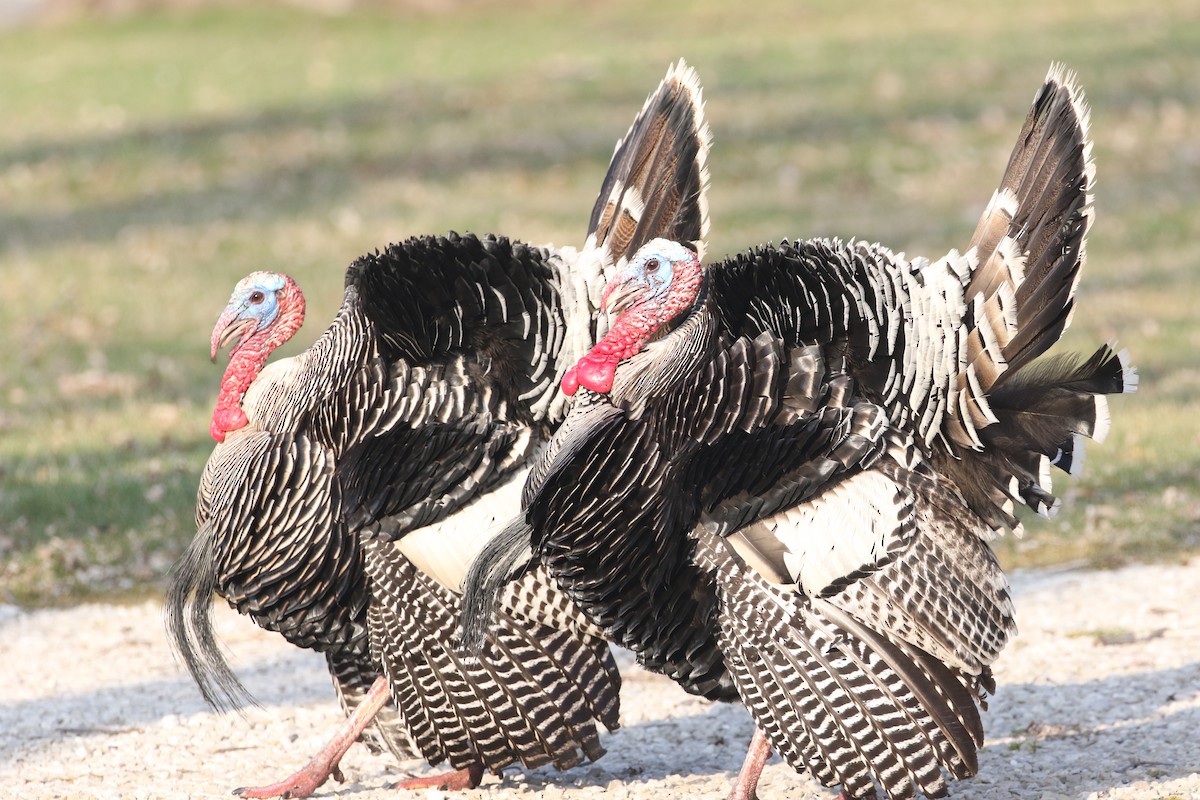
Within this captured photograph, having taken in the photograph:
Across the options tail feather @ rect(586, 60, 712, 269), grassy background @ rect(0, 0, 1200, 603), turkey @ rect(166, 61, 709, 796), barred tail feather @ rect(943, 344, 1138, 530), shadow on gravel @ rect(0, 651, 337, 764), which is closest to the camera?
barred tail feather @ rect(943, 344, 1138, 530)

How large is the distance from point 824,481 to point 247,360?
1.78m

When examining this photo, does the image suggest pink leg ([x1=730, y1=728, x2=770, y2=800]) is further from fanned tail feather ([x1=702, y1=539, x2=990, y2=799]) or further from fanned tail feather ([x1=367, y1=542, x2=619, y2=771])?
fanned tail feather ([x1=367, y1=542, x2=619, y2=771])

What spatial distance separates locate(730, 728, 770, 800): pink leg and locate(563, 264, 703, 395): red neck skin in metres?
A: 1.10

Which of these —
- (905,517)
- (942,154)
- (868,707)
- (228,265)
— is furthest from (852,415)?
Result: (942,154)

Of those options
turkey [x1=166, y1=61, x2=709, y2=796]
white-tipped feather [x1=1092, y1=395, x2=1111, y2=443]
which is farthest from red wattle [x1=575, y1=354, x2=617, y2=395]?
white-tipped feather [x1=1092, y1=395, x2=1111, y2=443]

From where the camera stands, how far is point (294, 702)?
593cm

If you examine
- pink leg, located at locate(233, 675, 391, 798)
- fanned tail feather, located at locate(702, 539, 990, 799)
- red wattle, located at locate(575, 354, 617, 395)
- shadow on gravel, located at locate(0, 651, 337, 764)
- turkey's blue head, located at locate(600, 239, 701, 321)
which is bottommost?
shadow on gravel, located at locate(0, 651, 337, 764)

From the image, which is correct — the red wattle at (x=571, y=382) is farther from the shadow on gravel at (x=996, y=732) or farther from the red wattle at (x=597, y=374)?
the shadow on gravel at (x=996, y=732)

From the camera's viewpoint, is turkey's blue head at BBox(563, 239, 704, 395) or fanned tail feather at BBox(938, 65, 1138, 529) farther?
fanned tail feather at BBox(938, 65, 1138, 529)

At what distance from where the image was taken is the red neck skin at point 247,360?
15.7 feet

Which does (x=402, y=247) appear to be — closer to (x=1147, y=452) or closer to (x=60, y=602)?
(x=60, y=602)

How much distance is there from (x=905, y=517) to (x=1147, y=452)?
449 cm

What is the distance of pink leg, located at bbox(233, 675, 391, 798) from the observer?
194 inches

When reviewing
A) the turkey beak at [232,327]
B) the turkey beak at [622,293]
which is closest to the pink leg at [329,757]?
the turkey beak at [232,327]
